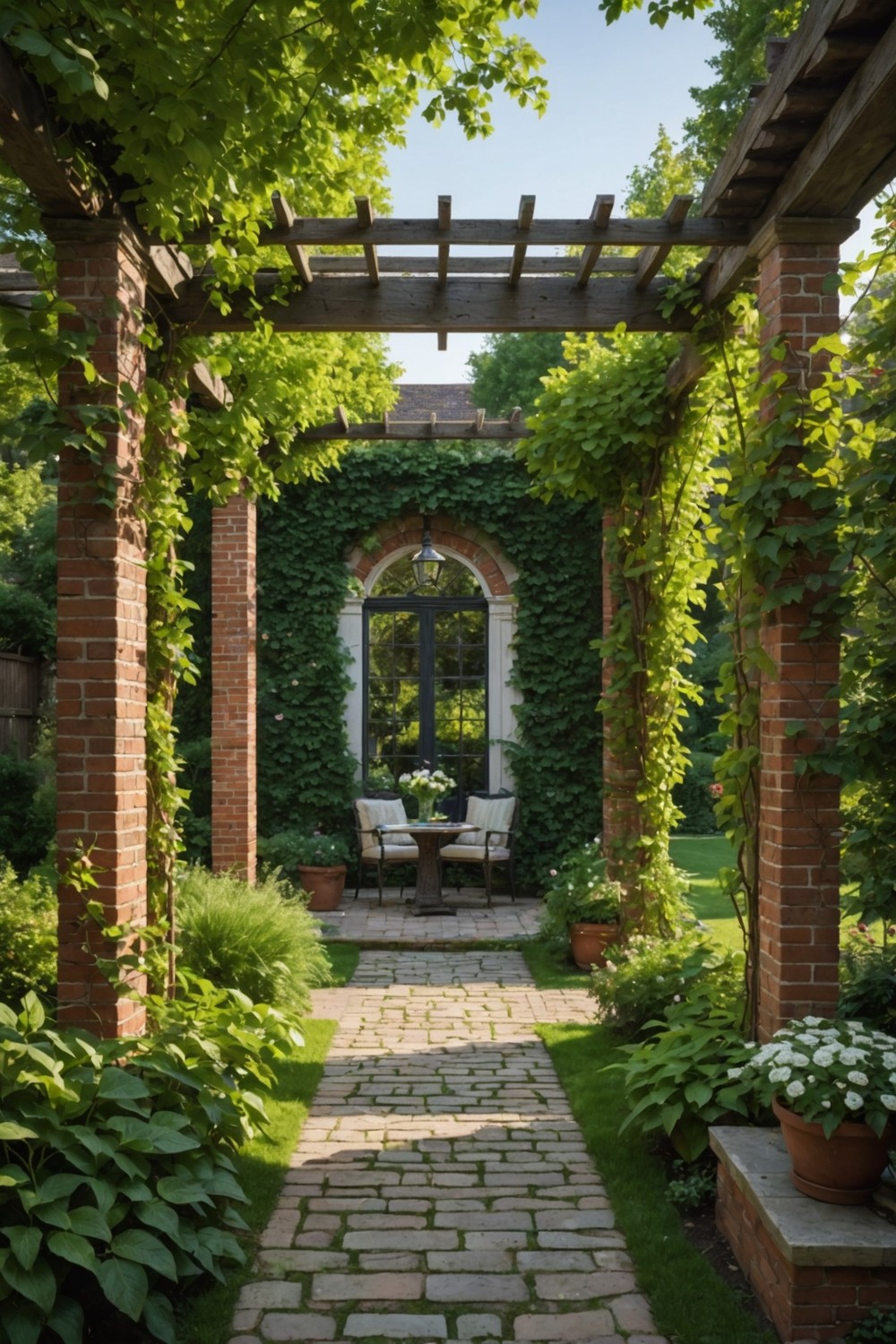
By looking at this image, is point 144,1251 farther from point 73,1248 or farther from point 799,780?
point 799,780

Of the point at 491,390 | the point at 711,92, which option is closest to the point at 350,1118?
the point at 711,92

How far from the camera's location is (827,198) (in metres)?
4.05

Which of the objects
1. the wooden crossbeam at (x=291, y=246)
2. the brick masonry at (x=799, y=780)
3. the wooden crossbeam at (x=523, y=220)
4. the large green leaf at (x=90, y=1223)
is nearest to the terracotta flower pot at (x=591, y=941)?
the brick masonry at (x=799, y=780)

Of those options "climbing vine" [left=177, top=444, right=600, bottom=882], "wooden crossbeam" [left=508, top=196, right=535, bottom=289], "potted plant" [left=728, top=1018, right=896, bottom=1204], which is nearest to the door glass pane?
"climbing vine" [left=177, top=444, right=600, bottom=882]

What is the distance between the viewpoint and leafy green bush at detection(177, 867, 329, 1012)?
237 inches

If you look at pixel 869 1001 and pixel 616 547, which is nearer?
pixel 869 1001

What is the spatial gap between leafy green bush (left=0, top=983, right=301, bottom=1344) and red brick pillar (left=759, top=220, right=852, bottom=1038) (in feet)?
6.15

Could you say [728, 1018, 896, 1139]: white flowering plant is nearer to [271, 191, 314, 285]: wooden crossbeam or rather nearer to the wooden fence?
[271, 191, 314, 285]: wooden crossbeam

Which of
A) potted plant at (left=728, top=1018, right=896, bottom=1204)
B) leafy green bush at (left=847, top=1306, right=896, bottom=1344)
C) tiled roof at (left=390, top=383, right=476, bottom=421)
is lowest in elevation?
leafy green bush at (left=847, top=1306, right=896, bottom=1344)

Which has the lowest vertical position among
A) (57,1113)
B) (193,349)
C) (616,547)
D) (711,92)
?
(57,1113)

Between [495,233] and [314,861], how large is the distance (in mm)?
6398

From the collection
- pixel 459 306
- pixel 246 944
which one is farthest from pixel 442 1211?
pixel 459 306

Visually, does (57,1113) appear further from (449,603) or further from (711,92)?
(711,92)

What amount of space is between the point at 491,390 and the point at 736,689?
65.0 ft
